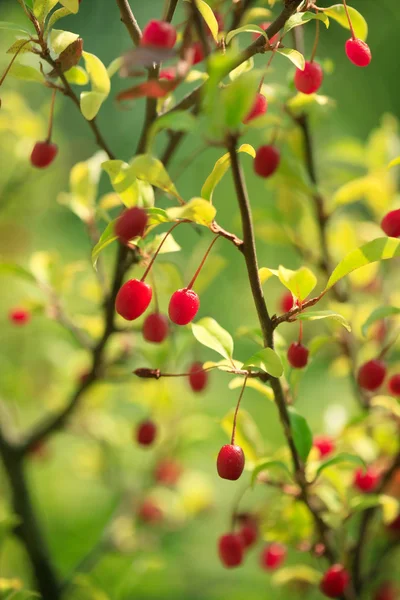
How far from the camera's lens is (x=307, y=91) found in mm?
783

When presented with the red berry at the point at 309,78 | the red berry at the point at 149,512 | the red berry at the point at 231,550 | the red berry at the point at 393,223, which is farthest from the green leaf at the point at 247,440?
the red berry at the point at 149,512

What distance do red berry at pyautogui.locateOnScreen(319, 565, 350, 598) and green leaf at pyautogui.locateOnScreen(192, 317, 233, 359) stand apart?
1.16 ft

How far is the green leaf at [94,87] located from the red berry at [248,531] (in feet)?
2.27

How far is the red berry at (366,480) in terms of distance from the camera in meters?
1.05

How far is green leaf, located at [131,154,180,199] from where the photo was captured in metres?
0.60

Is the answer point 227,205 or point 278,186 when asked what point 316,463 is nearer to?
point 278,186

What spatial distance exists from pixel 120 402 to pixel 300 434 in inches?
59.4

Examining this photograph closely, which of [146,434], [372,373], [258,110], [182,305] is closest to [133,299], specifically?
[182,305]

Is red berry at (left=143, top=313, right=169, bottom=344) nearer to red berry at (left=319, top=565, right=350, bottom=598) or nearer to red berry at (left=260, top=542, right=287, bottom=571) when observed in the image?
red berry at (left=319, top=565, right=350, bottom=598)

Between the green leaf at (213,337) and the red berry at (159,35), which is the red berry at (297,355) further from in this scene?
the red berry at (159,35)

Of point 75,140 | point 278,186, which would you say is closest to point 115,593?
point 278,186

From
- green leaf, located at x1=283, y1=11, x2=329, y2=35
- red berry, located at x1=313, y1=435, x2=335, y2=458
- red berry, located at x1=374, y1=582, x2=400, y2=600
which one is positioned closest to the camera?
green leaf, located at x1=283, y1=11, x2=329, y2=35

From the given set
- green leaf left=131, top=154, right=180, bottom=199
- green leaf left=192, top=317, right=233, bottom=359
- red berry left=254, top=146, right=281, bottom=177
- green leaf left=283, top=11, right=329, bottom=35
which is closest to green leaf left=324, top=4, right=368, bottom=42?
green leaf left=283, top=11, right=329, bottom=35

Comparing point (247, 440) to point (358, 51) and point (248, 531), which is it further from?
point (358, 51)
